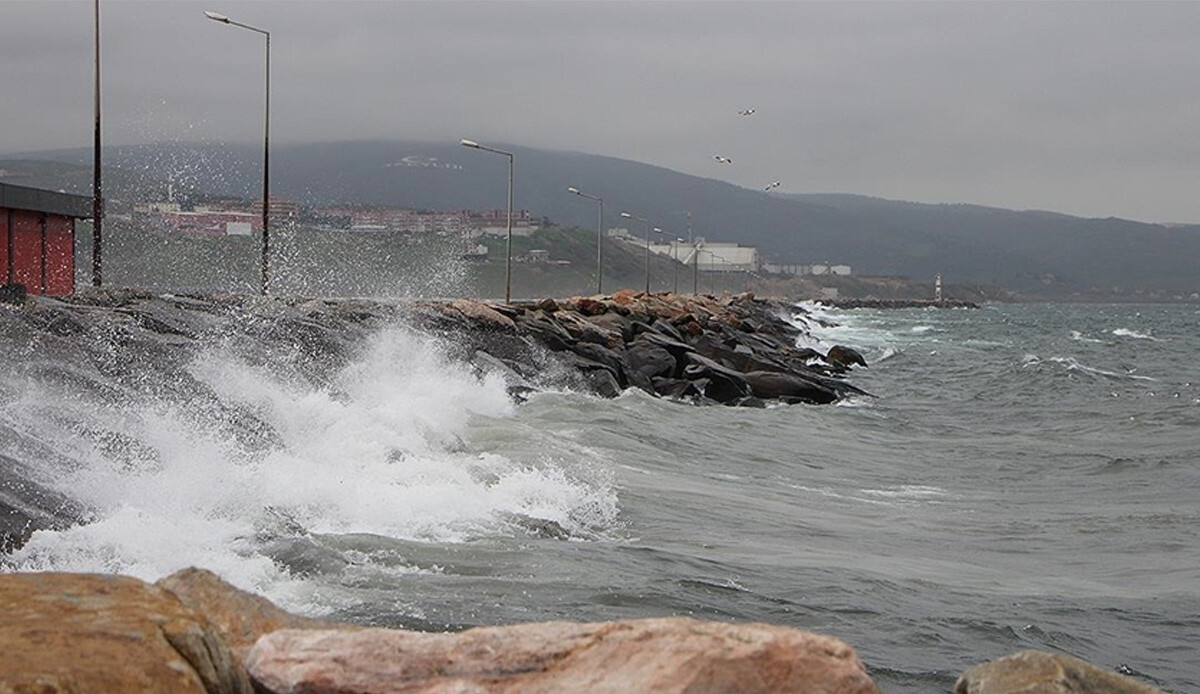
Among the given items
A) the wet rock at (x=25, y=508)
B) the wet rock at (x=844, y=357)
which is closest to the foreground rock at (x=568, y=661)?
the wet rock at (x=25, y=508)

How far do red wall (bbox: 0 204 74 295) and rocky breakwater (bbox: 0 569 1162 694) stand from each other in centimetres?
2340

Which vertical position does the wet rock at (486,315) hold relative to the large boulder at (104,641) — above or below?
below

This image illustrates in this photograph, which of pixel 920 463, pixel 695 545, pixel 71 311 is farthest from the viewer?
pixel 920 463

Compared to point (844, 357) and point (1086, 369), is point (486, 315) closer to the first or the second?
point (844, 357)

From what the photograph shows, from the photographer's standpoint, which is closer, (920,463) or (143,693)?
(143,693)

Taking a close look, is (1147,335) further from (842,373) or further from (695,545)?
(695,545)

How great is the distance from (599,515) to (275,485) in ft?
8.94

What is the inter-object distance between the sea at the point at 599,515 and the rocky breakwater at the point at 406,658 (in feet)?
9.89

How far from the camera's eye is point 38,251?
29.6 metres

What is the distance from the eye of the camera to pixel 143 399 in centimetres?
1374

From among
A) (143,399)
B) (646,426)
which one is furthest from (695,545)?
(646,426)

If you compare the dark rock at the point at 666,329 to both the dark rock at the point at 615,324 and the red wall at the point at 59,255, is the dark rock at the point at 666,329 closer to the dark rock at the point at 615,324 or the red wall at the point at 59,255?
the dark rock at the point at 615,324

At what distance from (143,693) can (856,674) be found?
2013mm

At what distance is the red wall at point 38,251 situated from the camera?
27516 millimetres
